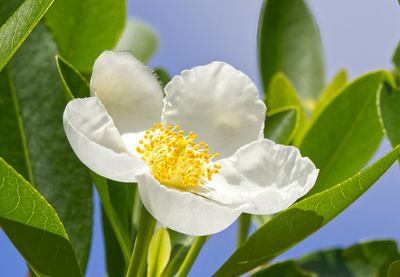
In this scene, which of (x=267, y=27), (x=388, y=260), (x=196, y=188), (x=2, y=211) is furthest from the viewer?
(x=267, y=27)

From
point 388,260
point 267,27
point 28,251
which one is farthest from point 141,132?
point 267,27

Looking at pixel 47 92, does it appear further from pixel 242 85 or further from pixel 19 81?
pixel 242 85

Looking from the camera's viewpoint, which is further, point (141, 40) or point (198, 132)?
point (141, 40)

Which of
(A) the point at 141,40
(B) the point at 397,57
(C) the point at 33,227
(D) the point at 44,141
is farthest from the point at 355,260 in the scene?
(A) the point at 141,40

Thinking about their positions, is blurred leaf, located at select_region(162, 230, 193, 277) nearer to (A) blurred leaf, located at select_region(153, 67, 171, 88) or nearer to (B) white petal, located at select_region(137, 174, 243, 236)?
(B) white petal, located at select_region(137, 174, 243, 236)

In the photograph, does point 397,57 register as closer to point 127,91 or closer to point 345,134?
point 345,134

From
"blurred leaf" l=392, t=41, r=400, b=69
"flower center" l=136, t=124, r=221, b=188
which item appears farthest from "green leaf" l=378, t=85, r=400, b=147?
"flower center" l=136, t=124, r=221, b=188

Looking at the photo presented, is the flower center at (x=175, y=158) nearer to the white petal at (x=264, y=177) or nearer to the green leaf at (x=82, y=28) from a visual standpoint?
the white petal at (x=264, y=177)
